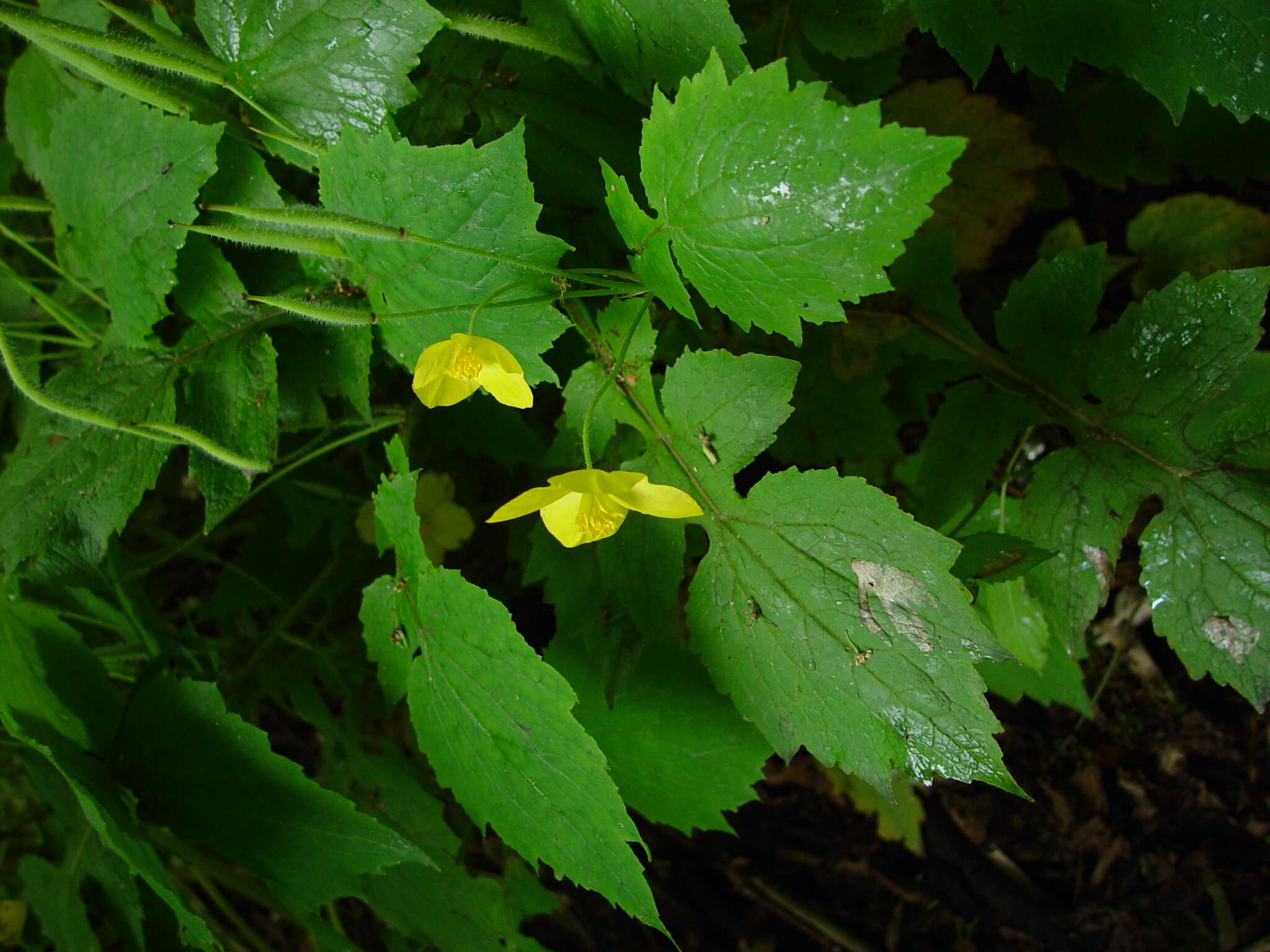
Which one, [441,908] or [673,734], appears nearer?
[673,734]

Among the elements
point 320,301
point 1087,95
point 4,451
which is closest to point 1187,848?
point 1087,95

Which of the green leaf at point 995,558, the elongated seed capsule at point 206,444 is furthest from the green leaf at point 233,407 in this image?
the green leaf at point 995,558

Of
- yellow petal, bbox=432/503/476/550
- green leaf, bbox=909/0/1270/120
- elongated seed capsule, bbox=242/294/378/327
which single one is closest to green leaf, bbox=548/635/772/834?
yellow petal, bbox=432/503/476/550

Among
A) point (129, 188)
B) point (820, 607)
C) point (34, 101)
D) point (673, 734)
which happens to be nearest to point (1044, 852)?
point (673, 734)

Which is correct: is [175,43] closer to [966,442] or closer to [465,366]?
[465,366]

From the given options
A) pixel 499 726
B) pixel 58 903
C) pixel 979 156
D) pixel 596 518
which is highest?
pixel 979 156

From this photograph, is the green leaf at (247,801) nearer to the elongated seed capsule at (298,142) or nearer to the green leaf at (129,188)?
the green leaf at (129,188)
